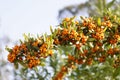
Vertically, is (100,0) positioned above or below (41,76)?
above

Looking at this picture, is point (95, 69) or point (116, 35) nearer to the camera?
point (116, 35)

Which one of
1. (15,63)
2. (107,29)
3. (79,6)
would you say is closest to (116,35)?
(107,29)

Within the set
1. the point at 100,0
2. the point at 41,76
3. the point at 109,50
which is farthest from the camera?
the point at 41,76

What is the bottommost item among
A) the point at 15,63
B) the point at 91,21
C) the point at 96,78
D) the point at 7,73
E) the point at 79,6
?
the point at 15,63

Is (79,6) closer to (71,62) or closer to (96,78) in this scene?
(96,78)

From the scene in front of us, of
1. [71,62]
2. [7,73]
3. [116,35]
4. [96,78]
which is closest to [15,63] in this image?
[71,62]

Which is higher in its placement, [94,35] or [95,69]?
[95,69]

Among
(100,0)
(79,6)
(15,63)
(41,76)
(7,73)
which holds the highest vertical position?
(7,73)

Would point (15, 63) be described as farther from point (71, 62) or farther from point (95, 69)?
point (95, 69)

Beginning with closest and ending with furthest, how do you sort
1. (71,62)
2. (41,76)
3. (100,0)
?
1. (71,62)
2. (100,0)
3. (41,76)
